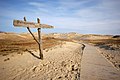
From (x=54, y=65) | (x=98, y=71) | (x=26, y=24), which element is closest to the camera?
(x=98, y=71)

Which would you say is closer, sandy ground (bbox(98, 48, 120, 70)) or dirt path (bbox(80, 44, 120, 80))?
dirt path (bbox(80, 44, 120, 80))

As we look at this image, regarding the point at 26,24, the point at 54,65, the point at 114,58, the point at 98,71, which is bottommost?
the point at 114,58

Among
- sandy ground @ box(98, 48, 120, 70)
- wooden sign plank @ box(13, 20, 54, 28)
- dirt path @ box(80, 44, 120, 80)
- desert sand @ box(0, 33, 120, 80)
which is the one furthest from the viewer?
sandy ground @ box(98, 48, 120, 70)

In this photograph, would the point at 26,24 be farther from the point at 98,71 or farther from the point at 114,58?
the point at 114,58

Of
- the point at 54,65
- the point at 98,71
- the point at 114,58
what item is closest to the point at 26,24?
the point at 54,65

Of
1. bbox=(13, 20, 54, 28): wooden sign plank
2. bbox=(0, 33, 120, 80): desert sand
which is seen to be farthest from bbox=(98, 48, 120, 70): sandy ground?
bbox=(13, 20, 54, 28): wooden sign plank

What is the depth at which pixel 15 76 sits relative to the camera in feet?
22.2

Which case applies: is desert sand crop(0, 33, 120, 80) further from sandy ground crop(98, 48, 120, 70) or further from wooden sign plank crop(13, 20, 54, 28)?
wooden sign plank crop(13, 20, 54, 28)

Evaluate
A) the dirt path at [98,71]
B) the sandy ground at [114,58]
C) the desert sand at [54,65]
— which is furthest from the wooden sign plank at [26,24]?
the sandy ground at [114,58]

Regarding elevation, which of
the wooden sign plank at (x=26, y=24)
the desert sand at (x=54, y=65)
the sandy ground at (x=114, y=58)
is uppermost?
the wooden sign plank at (x=26, y=24)

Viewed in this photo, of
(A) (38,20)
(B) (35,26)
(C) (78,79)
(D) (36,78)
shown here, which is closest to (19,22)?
(B) (35,26)

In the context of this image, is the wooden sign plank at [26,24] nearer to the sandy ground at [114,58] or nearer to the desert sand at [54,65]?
the desert sand at [54,65]

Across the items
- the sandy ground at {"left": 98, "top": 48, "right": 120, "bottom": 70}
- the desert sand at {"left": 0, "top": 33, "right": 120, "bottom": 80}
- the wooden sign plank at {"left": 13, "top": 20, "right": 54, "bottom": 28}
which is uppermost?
the wooden sign plank at {"left": 13, "top": 20, "right": 54, "bottom": 28}

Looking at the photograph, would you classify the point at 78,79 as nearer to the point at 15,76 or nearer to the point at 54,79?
the point at 54,79
